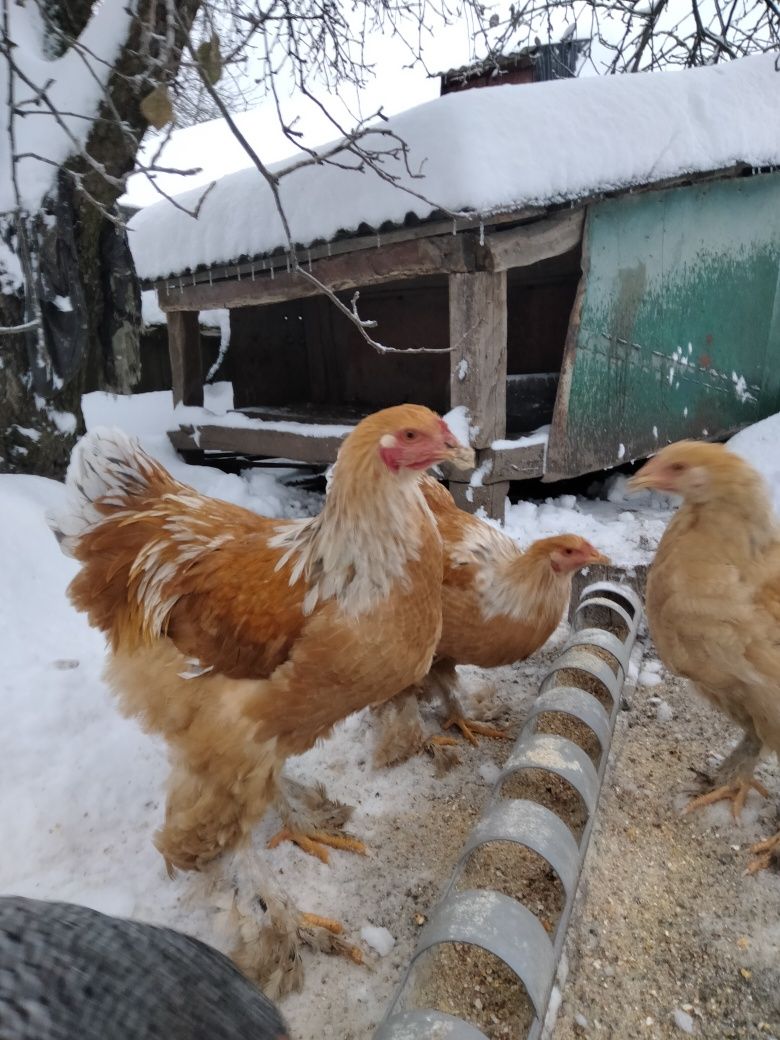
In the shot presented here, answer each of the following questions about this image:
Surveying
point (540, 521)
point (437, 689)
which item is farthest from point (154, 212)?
point (437, 689)

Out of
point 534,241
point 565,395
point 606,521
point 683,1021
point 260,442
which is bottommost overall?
point 683,1021

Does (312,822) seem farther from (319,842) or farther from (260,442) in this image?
(260,442)

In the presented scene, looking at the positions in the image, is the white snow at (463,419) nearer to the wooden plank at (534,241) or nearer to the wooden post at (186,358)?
the wooden plank at (534,241)

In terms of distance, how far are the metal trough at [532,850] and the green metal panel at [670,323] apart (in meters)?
2.26

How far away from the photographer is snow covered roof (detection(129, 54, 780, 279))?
3307 millimetres

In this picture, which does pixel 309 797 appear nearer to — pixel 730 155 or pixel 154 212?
pixel 730 155

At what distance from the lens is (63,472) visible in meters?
3.76

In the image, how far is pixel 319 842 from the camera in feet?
6.88

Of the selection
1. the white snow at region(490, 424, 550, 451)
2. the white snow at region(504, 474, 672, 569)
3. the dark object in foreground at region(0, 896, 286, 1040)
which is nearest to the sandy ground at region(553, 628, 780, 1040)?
the dark object in foreground at region(0, 896, 286, 1040)

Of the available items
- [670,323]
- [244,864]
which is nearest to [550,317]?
[670,323]

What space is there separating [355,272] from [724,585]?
2.84m

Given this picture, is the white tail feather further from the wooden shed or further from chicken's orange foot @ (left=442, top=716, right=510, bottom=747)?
the wooden shed

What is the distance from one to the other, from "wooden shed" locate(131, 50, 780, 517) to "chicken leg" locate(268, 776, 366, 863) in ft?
7.29

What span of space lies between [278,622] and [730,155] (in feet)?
14.7
